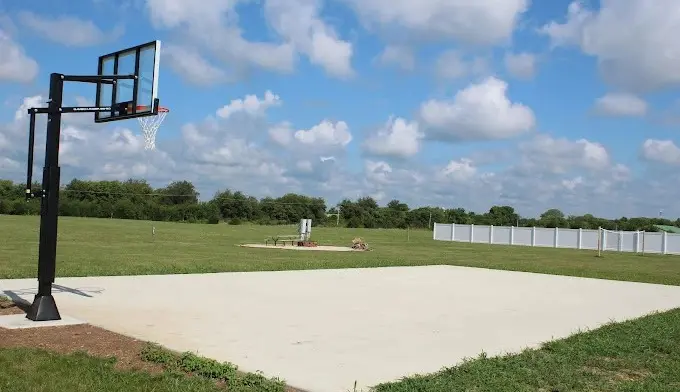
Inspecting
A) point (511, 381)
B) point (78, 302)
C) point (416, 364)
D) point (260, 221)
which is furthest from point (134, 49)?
point (260, 221)

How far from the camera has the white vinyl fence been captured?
43531mm

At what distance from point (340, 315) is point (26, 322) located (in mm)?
4015

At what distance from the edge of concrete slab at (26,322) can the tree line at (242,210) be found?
55850mm

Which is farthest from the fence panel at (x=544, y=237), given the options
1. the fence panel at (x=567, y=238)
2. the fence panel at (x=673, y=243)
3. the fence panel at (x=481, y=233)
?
the fence panel at (x=673, y=243)

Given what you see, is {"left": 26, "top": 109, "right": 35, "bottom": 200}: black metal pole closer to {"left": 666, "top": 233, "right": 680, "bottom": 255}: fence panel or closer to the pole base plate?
the pole base plate

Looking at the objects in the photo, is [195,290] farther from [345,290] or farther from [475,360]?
[475,360]

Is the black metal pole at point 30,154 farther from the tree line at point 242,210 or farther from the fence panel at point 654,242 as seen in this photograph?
the tree line at point 242,210

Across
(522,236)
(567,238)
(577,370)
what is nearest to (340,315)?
(577,370)

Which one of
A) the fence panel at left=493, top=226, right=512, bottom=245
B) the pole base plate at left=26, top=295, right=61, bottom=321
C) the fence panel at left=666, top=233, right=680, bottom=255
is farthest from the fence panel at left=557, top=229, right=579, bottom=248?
the pole base plate at left=26, top=295, right=61, bottom=321

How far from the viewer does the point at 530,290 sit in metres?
14.1

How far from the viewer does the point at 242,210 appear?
75.1 m

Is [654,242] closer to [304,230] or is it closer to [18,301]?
[304,230]

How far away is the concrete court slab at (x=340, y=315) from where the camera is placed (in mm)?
6504

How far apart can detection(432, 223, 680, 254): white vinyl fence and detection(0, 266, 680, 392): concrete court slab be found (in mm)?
29435
